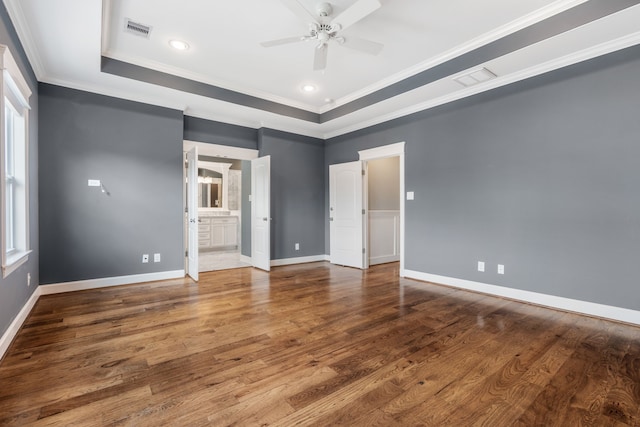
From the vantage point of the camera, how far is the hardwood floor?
5.11 ft

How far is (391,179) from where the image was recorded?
20.6 feet

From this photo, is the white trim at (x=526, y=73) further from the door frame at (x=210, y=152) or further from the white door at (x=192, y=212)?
the white door at (x=192, y=212)

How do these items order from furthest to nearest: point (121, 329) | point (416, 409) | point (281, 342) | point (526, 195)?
1. point (526, 195)
2. point (121, 329)
3. point (281, 342)
4. point (416, 409)

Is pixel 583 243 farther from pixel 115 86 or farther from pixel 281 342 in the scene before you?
pixel 115 86

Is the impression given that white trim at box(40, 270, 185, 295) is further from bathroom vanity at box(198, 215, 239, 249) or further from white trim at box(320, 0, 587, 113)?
white trim at box(320, 0, 587, 113)

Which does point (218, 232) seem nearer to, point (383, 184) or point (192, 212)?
point (192, 212)

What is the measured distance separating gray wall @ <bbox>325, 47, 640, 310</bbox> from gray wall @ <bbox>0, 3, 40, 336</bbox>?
15.0ft

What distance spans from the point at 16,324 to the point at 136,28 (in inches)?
116

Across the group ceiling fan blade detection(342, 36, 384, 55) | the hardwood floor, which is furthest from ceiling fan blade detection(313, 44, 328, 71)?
the hardwood floor

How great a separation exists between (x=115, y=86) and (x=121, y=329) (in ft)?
10.1

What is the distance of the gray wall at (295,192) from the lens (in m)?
5.61

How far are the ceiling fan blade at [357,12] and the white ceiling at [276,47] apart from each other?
0.68 ft

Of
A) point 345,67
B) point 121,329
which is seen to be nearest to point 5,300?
point 121,329

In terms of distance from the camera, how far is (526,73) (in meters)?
3.35
